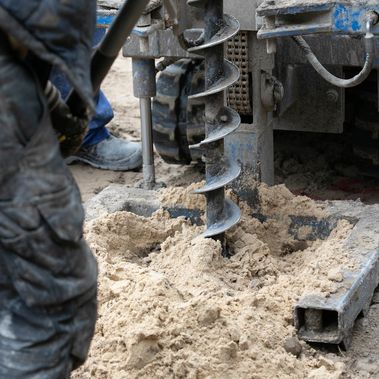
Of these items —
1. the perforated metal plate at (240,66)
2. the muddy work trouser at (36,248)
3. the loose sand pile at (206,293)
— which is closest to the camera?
the muddy work trouser at (36,248)

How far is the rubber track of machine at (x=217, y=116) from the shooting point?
4781 mm

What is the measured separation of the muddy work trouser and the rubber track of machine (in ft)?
6.14

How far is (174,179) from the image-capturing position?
259 inches

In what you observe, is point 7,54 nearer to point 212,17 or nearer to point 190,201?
point 212,17

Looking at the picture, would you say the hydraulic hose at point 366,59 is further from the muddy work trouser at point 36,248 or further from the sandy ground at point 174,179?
the muddy work trouser at point 36,248

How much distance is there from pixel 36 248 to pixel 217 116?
2.13 metres

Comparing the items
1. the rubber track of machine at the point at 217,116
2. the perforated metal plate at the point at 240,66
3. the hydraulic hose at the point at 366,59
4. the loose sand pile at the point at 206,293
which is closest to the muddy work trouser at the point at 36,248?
the loose sand pile at the point at 206,293

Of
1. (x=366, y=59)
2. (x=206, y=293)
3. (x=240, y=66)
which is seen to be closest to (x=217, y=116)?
(x=240, y=66)

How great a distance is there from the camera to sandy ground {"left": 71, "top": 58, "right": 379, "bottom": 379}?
4.33 metres

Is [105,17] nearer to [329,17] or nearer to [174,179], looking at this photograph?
[329,17]

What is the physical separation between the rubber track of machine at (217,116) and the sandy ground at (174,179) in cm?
81

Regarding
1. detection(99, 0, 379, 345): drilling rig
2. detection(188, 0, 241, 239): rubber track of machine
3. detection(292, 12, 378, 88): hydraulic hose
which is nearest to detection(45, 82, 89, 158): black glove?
detection(99, 0, 379, 345): drilling rig

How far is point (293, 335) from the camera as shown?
436 cm

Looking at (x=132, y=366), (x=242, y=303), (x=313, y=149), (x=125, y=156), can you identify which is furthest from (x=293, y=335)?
(x=125, y=156)
